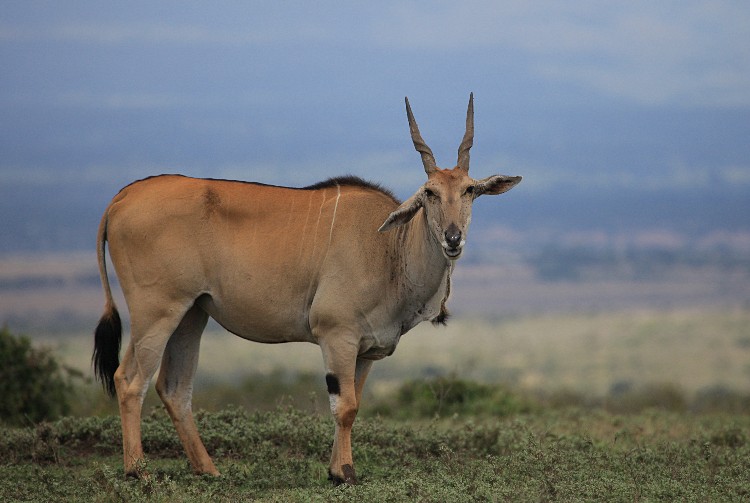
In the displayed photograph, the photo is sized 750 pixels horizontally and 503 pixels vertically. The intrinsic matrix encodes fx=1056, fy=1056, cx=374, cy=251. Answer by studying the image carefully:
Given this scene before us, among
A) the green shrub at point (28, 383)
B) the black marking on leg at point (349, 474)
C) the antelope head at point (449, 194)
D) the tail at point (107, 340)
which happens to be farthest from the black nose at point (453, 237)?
the green shrub at point (28, 383)

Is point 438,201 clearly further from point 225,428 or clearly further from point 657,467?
point 225,428

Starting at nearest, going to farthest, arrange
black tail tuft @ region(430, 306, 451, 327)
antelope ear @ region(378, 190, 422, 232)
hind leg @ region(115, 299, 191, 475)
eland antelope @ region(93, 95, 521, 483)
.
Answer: antelope ear @ region(378, 190, 422, 232)
eland antelope @ region(93, 95, 521, 483)
hind leg @ region(115, 299, 191, 475)
black tail tuft @ region(430, 306, 451, 327)

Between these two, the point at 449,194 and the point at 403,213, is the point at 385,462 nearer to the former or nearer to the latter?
the point at 403,213

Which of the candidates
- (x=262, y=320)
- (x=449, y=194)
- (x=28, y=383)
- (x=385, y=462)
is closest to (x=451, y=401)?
(x=385, y=462)

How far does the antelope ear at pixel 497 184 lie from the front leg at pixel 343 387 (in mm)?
1673

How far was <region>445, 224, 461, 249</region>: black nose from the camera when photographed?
8195 millimetres

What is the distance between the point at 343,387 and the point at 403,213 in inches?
59.9

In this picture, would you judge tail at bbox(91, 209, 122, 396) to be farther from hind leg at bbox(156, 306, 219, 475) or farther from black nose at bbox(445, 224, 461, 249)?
black nose at bbox(445, 224, 461, 249)

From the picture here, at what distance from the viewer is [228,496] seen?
330 inches

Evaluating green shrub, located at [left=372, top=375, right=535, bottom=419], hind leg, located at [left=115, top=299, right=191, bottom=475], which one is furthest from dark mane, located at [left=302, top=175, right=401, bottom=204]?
green shrub, located at [left=372, top=375, right=535, bottom=419]

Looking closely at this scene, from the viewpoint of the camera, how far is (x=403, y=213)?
8.70 meters

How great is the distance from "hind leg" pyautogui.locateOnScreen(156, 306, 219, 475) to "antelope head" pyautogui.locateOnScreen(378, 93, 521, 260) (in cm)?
222

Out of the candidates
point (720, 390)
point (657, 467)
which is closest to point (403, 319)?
point (657, 467)

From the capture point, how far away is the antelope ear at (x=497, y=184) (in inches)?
348
